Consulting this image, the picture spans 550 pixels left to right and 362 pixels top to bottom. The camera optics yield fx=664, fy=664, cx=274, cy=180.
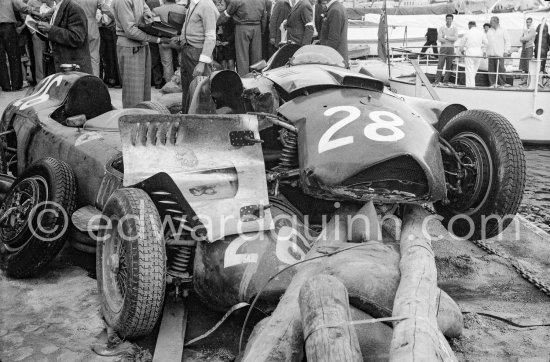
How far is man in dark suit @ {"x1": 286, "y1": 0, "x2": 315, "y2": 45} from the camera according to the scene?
12062 millimetres

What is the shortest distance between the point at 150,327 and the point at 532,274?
314 centimetres

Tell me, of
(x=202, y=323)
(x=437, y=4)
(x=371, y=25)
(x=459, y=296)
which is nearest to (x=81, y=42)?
(x=202, y=323)

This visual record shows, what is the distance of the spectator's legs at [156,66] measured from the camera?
13.6 meters

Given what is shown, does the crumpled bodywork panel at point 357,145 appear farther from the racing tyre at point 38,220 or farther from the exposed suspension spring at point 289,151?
the racing tyre at point 38,220

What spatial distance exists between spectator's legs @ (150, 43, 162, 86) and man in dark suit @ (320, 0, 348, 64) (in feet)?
13.6

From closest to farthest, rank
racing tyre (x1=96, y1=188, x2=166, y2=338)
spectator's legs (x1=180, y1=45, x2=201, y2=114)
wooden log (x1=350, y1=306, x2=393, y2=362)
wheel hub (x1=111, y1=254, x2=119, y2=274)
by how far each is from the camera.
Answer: wooden log (x1=350, y1=306, x2=393, y2=362) → racing tyre (x1=96, y1=188, x2=166, y2=338) → wheel hub (x1=111, y1=254, x2=119, y2=274) → spectator's legs (x1=180, y1=45, x2=201, y2=114)

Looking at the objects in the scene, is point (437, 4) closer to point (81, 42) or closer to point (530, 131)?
point (530, 131)

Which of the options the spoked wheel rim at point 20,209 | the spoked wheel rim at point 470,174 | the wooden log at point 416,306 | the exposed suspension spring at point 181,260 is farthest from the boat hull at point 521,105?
the exposed suspension spring at point 181,260

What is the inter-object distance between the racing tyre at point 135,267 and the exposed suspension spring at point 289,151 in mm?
1103

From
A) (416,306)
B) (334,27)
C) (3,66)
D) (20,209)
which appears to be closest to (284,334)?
(416,306)

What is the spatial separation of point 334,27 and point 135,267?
25.8 feet

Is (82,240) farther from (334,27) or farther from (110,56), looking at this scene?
(110,56)

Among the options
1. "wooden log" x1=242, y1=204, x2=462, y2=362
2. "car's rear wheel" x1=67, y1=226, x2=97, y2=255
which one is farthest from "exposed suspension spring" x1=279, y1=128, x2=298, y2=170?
"car's rear wheel" x1=67, y1=226, x2=97, y2=255

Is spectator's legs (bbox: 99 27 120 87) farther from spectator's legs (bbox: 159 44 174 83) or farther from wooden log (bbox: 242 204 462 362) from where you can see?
wooden log (bbox: 242 204 462 362)
